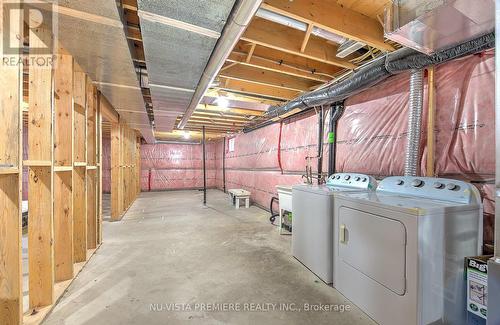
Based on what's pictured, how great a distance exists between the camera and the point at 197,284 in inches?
87.5

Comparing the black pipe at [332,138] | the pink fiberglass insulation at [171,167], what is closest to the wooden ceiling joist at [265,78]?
the black pipe at [332,138]

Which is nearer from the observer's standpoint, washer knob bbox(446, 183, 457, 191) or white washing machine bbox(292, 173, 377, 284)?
washer knob bbox(446, 183, 457, 191)

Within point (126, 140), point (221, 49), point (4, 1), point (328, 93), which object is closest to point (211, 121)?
point (126, 140)

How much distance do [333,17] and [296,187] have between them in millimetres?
1752

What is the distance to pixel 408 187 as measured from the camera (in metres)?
2.01

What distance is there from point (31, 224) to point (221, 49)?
2063 mm

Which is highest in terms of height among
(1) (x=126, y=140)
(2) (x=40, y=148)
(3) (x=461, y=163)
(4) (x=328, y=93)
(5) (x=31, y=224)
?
(4) (x=328, y=93)

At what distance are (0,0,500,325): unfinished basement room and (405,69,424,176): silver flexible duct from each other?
0.01 m

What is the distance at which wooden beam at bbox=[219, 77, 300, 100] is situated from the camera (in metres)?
3.44

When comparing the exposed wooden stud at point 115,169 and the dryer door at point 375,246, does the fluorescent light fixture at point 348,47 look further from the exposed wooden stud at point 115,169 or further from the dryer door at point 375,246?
the exposed wooden stud at point 115,169

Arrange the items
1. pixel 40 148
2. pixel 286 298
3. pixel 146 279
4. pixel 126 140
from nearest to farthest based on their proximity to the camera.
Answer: pixel 40 148 < pixel 286 298 < pixel 146 279 < pixel 126 140

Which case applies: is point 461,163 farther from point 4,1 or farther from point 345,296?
point 4,1

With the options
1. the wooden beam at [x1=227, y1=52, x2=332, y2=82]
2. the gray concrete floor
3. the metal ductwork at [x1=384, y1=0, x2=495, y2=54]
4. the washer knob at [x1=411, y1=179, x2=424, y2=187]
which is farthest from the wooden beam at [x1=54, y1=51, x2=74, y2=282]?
the washer knob at [x1=411, y1=179, x2=424, y2=187]

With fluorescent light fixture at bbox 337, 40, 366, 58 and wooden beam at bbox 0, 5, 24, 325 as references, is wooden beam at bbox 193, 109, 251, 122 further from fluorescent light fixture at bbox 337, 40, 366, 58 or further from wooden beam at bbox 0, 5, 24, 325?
wooden beam at bbox 0, 5, 24, 325
